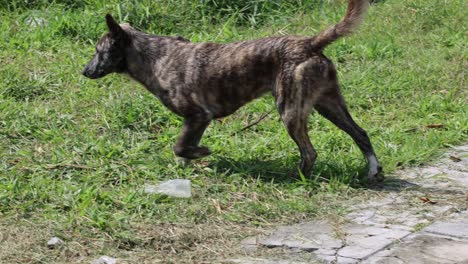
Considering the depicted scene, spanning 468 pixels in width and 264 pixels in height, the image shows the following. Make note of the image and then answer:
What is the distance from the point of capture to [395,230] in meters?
6.94

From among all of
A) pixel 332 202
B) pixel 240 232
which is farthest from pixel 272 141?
pixel 240 232

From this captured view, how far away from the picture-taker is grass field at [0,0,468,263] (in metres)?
6.97

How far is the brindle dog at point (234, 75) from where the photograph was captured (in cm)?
791

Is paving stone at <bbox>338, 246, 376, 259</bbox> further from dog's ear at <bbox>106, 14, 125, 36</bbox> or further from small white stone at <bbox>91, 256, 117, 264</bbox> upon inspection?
dog's ear at <bbox>106, 14, 125, 36</bbox>

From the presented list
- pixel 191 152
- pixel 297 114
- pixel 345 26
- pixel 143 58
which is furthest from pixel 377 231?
pixel 143 58

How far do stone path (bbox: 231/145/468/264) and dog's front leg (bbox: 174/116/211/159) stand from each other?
1404 millimetres

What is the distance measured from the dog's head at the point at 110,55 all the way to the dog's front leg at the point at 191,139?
0.88m

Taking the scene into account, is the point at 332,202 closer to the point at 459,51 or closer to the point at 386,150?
the point at 386,150

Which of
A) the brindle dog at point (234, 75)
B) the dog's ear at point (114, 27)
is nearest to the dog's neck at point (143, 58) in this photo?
the brindle dog at point (234, 75)

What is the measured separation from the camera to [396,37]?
1175 centimetres

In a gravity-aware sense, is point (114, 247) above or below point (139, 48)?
below

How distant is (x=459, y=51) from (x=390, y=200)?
4060mm

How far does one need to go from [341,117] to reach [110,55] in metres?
2.09

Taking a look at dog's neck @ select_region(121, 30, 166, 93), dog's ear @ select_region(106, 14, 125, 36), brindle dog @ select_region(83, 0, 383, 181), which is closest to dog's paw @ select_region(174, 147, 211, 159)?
brindle dog @ select_region(83, 0, 383, 181)
